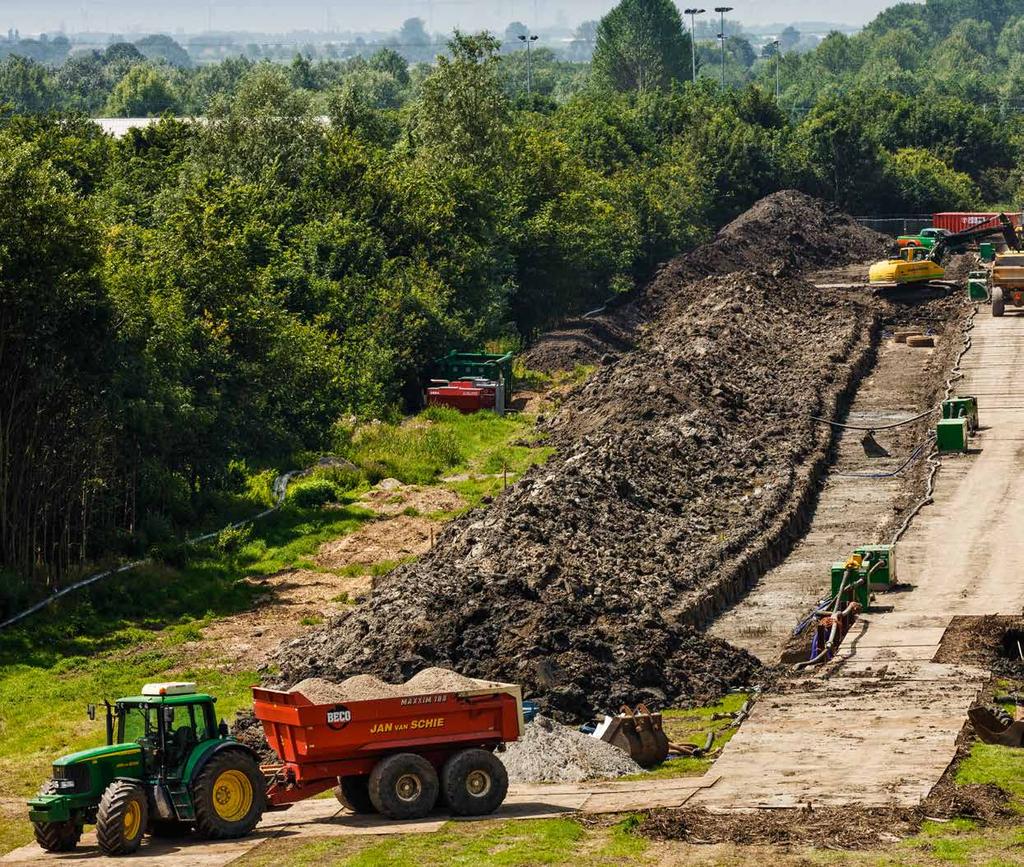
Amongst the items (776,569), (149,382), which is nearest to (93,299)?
(149,382)

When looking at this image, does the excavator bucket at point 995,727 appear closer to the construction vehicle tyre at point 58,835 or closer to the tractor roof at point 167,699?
the tractor roof at point 167,699

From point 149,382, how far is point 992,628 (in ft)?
73.6

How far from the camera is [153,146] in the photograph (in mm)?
89500

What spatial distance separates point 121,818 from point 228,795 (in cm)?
163

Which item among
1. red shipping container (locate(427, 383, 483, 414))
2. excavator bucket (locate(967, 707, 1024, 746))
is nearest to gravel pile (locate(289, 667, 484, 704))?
excavator bucket (locate(967, 707, 1024, 746))

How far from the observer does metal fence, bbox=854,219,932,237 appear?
375 ft

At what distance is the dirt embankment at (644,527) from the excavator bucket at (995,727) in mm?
6798

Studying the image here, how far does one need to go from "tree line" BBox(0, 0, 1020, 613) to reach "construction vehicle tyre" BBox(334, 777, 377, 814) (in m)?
18.4

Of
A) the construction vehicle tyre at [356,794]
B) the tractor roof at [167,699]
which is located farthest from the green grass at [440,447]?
the tractor roof at [167,699]

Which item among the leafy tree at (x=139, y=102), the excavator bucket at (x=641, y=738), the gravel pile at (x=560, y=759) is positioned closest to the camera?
the gravel pile at (x=560, y=759)

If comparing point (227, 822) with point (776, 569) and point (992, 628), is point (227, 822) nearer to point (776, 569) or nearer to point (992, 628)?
point (992, 628)

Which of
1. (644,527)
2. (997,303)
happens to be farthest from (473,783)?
(997,303)

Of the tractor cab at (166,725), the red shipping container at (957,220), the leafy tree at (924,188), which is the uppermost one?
the leafy tree at (924,188)

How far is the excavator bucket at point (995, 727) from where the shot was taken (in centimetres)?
2927
